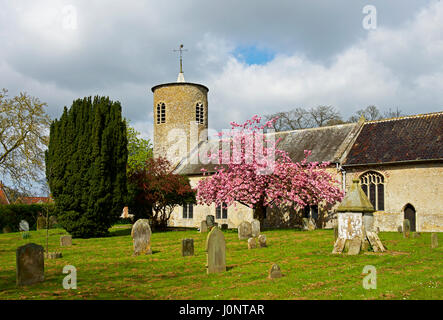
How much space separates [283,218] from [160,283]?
19008 millimetres

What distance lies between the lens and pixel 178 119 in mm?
37094

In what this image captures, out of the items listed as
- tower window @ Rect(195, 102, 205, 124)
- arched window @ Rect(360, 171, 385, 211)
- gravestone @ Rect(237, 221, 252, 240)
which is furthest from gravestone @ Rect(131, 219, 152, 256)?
tower window @ Rect(195, 102, 205, 124)

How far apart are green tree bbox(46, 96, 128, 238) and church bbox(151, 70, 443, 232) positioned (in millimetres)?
10117

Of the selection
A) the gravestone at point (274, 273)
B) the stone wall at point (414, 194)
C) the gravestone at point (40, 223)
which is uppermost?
the stone wall at point (414, 194)

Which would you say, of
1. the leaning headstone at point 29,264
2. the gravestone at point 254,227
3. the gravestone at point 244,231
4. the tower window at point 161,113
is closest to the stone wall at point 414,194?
the gravestone at point 254,227

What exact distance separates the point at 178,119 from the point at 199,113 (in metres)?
2.18

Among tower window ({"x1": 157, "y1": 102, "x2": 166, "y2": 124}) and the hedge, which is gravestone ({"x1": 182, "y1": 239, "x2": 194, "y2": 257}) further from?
tower window ({"x1": 157, "y1": 102, "x2": 166, "y2": 124})

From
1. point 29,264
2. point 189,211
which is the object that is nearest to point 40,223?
point 189,211

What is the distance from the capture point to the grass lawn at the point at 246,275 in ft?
25.2

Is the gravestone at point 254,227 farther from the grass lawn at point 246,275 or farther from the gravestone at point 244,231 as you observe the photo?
the grass lawn at point 246,275

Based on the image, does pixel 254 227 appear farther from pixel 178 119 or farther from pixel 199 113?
pixel 199 113

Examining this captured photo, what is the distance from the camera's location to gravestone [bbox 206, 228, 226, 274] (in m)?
10.2
